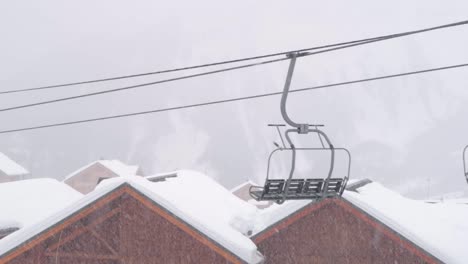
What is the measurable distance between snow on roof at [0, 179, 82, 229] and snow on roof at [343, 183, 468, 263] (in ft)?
33.9

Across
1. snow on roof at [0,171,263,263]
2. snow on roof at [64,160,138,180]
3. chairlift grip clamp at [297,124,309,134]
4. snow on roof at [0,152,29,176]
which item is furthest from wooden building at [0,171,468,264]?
snow on roof at [0,152,29,176]

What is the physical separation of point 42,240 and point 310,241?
7.55 m

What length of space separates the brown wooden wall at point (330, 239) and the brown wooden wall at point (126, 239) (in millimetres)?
2470

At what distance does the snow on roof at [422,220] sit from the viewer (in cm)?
1539

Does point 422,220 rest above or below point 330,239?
below

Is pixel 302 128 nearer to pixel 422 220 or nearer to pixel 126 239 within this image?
pixel 126 239

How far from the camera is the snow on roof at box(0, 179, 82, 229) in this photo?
20.0 metres

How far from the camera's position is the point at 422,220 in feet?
58.2

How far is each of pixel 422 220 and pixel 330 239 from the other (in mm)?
3459

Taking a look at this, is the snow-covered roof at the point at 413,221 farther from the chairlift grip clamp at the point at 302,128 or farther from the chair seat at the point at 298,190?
the chairlift grip clamp at the point at 302,128

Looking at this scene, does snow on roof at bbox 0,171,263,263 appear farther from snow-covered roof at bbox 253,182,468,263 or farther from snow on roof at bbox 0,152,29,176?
snow on roof at bbox 0,152,29,176

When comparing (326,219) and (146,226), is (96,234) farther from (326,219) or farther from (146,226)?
(326,219)

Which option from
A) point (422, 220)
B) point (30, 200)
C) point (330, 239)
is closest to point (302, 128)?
point (330, 239)

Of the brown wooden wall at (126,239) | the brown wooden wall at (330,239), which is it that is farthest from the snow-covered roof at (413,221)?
the brown wooden wall at (126,239)
